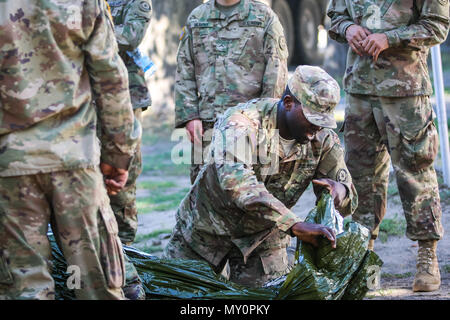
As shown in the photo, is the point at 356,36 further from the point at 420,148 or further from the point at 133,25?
the point at 133,25

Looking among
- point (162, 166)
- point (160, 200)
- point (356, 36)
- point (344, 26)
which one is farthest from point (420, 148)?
point (162, 166)

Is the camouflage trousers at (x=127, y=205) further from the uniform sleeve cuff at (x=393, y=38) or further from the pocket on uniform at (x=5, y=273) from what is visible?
the pocket on uniform at (x=5, y=273)

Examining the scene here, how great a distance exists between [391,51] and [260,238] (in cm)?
161

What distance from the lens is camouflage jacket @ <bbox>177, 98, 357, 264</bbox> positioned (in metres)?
4.13

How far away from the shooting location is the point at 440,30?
16.7 feet

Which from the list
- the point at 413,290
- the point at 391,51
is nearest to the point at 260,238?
the point at 413,290

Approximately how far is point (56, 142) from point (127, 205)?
256 cm

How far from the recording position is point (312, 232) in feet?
12.5

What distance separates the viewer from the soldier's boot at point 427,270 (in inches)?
195

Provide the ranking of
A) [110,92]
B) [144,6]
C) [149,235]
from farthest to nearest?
[149,235], [144,6], [110,92]

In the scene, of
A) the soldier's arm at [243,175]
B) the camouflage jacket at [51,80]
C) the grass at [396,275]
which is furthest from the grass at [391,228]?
the camouflage jacket at [51,80]

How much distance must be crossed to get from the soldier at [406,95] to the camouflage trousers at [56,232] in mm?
2440

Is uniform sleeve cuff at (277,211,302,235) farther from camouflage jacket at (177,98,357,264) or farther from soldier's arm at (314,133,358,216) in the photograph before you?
soldier's arm at (314,133,358,216)
